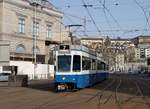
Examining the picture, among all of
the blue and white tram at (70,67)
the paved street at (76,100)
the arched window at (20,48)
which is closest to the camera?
the paved street at (76,100)

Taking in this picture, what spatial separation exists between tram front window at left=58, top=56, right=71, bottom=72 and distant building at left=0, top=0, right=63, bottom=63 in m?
→ 32.9

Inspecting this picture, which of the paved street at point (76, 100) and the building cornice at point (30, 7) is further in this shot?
the building cornice at point (30, 7)

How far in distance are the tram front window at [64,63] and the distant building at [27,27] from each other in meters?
32.9

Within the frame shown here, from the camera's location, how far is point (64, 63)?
1254 inches

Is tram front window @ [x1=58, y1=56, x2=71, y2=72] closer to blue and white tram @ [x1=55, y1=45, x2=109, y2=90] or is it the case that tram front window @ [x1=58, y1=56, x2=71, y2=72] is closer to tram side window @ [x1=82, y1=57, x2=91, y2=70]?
blue and white tram @ [x1=55, y1=45, x2=109, y2=90]

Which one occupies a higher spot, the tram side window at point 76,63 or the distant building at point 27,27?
the distant building at point 27,27

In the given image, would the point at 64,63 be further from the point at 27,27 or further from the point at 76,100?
the point at 27,27

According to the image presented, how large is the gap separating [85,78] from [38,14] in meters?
41.1

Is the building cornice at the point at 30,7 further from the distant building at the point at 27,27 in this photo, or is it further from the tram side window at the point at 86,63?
the tram side window at the point at 86,63

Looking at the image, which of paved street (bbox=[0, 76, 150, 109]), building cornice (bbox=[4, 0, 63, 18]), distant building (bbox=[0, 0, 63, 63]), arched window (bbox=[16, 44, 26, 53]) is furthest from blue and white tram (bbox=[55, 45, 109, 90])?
arched window (bbox=[16, 44, 26, 53])

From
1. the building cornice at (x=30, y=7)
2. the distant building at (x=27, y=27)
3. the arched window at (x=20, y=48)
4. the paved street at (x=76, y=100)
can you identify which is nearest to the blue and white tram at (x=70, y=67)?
the paved street at (x=76, y=100)

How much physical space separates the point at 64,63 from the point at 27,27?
39794 millimetres

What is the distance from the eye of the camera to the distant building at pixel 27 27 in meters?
64.9

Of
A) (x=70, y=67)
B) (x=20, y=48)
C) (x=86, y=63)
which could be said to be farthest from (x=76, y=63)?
(x=20, y=48)
